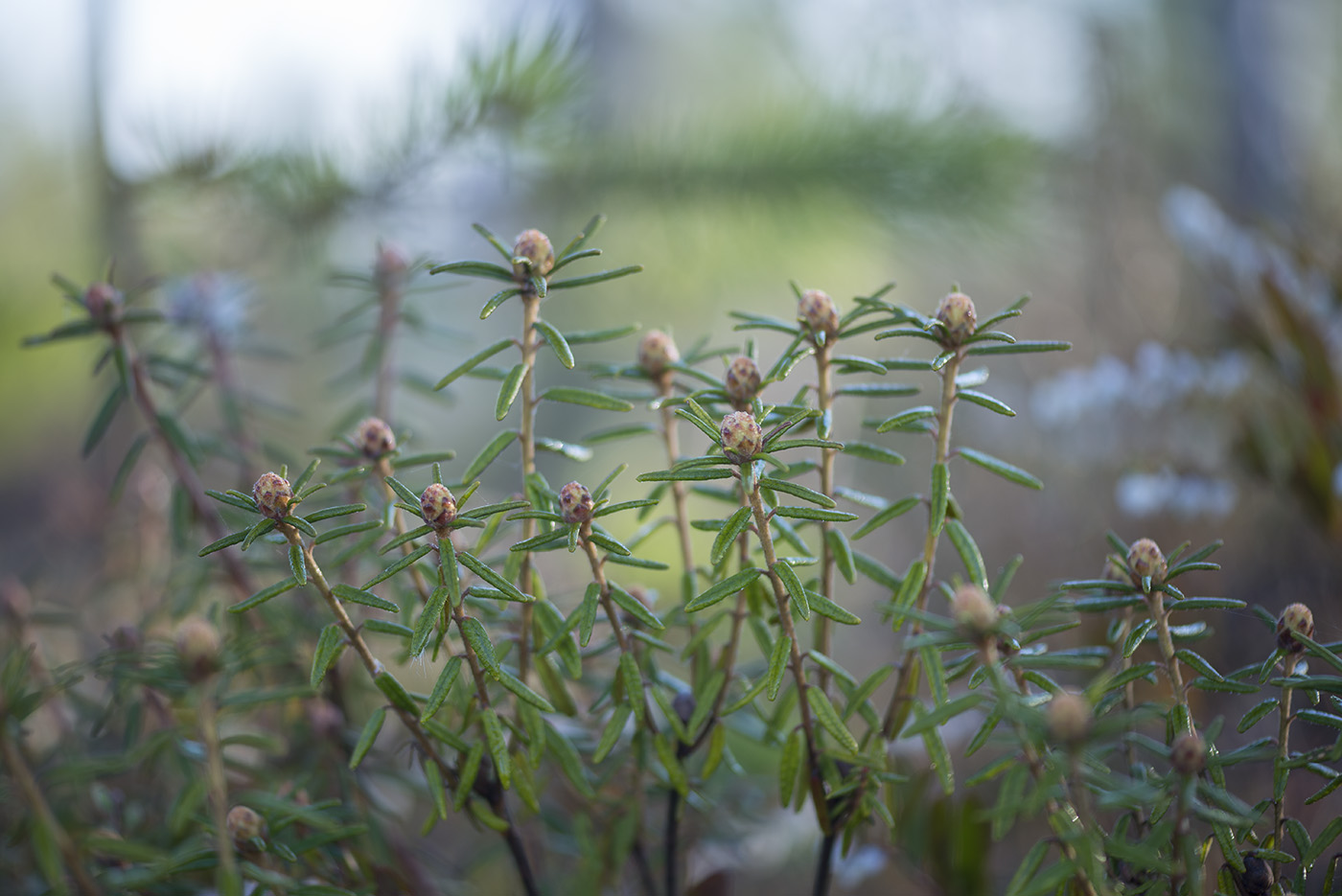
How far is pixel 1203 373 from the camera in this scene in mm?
686

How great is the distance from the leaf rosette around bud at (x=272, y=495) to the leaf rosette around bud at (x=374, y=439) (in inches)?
2.4

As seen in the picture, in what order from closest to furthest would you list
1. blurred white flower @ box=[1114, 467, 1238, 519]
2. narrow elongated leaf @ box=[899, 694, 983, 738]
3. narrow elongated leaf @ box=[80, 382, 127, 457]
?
narrow elongated leaf @ box=[899, 694, 983, 738] → narrow elongated leaf @ box=[80, 382, 127, 457] → blurred white flower @ box=[1114, 467, 1238, 519]

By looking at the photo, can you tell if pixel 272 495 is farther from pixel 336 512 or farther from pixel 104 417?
pixel 104 417

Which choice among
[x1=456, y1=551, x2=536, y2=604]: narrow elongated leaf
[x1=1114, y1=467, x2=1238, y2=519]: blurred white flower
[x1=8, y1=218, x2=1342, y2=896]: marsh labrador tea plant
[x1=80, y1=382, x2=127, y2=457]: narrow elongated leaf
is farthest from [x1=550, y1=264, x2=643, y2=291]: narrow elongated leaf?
[x1=1114, y1=467, x2=1238, y2=519]: blurred white flower

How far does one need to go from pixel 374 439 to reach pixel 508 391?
0.20 ft

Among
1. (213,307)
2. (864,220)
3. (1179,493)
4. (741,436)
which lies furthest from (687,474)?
(864,220)

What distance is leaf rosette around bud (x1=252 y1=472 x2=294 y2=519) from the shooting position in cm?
26

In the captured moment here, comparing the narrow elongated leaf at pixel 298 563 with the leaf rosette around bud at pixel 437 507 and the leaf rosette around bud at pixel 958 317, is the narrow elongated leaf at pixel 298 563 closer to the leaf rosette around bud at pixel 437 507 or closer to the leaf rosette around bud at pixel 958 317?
the leaf rosette around bud at pixel 437 507

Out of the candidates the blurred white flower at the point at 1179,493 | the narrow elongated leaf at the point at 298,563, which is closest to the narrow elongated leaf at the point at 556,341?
the narrow elongated leaf at the point at 298,563

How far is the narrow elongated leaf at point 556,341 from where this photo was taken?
0.29 m

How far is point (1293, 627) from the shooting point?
0.92 feet

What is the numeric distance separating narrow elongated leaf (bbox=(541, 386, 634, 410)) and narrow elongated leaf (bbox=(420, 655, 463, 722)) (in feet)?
0.33

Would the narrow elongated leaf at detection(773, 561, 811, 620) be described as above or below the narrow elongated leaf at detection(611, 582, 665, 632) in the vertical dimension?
above

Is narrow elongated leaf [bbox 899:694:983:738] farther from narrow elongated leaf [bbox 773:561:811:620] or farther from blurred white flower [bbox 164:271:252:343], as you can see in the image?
blurred white flower [bbox 164:271:252:343]
